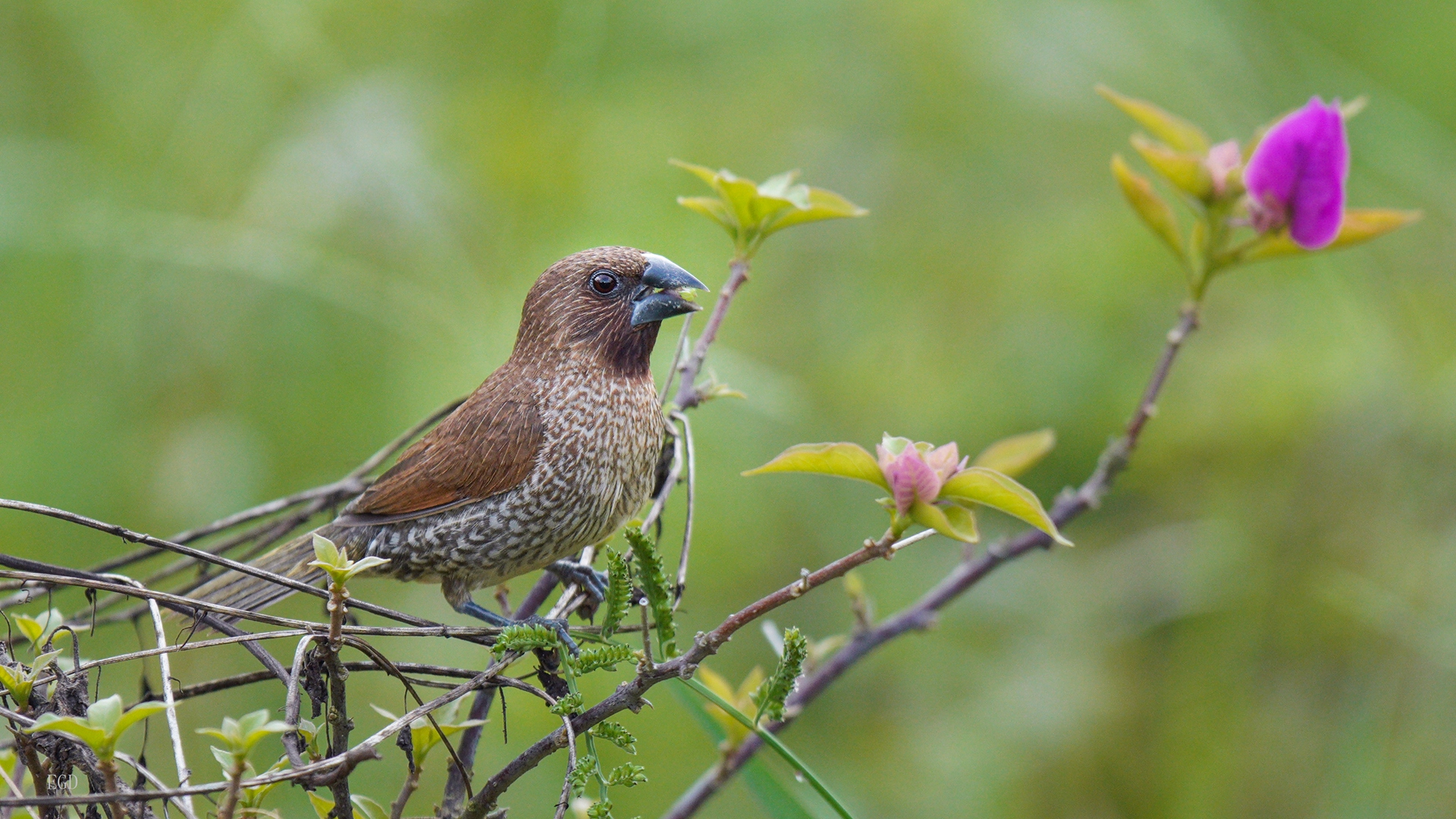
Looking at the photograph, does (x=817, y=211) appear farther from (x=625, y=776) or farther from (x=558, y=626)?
(x=625, y=776)

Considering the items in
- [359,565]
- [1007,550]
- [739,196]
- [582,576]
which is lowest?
[1007,550]

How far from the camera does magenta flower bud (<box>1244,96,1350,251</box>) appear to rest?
215cm

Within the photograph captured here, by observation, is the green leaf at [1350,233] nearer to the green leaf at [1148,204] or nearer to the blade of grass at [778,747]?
the green leaf at [1148,204]

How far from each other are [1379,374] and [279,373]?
A: 3.24 m

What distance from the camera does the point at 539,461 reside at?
7.13 ft

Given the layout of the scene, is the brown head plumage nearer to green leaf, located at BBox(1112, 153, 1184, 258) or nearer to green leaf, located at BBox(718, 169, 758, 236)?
green leaf, located at BBox(718, 169, 758, 236)

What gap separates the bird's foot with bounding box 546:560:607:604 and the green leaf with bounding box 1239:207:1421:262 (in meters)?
1.33

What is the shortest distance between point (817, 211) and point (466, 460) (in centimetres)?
78

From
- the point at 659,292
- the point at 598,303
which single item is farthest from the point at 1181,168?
the point at 598,303

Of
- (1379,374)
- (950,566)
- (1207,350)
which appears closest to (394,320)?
(950,566)

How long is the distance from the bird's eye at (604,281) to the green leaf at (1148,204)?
97cm

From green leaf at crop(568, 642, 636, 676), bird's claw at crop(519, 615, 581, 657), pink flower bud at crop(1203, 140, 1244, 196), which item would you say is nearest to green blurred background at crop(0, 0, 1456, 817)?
pink flower bud at crop(1203, 140, 1244, 196)

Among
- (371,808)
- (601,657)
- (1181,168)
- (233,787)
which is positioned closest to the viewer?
(233,787)

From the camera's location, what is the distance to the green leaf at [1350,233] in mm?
2270
